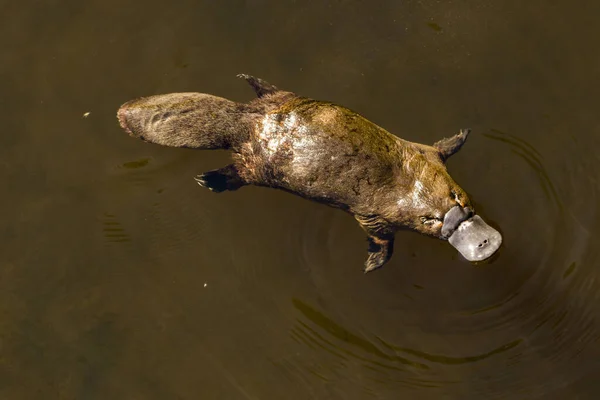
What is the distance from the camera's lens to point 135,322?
4.75 meters

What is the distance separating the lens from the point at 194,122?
413cm

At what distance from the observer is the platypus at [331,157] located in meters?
3.64

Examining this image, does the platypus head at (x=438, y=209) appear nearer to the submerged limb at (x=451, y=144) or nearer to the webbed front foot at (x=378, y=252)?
the submerged limb at (x=451, y=144)

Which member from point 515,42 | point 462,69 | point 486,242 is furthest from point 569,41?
point 486,242

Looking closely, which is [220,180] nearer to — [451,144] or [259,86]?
[259,86]

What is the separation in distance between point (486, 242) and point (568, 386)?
149cm

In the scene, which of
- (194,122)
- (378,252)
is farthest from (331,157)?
(194,122)

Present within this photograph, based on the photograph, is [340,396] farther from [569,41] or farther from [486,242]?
[569,41]

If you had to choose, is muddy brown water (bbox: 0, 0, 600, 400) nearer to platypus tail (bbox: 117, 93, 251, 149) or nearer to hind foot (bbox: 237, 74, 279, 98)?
A: hind foot (bbox: 237, 74, 279, 98)

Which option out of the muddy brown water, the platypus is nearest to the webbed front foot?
the platypus

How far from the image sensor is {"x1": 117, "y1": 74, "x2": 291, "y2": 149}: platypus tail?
162 inches

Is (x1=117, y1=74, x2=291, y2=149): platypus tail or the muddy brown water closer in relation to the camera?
(x1=117, y1=74, x2=291, y2=149): platypus tail

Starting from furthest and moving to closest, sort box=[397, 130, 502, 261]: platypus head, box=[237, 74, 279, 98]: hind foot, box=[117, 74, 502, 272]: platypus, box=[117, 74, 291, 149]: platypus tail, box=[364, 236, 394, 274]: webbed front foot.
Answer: box=[237, 74, 279, 98]: hind foot
box=[364, 236, 394, 274]: webbed front foot
box=[117, 74, 291, 149]: platypus tail
box=[397, 130, 502, 261]: platypus head
box=[117, 74, 502, 272]: platypus

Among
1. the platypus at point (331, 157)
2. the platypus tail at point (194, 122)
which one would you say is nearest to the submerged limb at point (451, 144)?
the platypus at point (331, 157)
